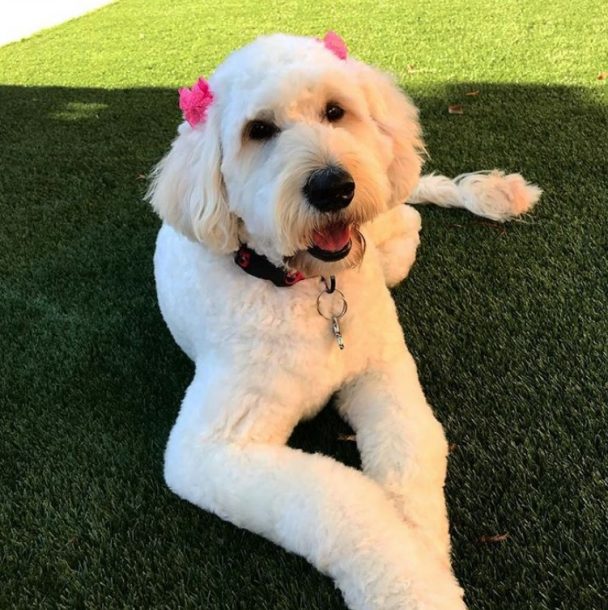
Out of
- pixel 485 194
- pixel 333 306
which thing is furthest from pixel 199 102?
pixel 485 194

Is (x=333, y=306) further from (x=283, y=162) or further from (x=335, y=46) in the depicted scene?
(x=335, y=46)

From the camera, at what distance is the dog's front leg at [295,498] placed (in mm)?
1528

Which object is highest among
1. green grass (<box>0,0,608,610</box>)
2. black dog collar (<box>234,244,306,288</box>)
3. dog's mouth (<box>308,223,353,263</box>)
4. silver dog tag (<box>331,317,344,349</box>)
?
dog's mouth (<box>308,223,353,263</box>)

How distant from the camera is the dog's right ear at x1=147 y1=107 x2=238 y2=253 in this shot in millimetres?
1788

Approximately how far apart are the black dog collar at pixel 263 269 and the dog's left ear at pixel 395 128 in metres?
0.38

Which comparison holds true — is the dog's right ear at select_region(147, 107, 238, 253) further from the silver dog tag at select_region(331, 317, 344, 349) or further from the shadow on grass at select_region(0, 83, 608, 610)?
the shadow on grass at select_region(0, 83, 608, 610)

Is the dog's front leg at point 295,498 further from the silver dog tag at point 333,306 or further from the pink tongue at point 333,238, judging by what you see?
the pink tongue at point 333,238

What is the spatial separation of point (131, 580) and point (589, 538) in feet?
3.82

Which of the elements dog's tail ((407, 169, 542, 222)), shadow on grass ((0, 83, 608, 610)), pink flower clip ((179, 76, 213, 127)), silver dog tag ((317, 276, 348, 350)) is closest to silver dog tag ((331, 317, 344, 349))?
silver dog tag ((317, 276, 348, 350))

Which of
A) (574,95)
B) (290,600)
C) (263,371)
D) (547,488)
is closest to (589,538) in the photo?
(547,488)

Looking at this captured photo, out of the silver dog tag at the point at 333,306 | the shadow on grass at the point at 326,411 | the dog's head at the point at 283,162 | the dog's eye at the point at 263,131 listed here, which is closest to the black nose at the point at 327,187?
the dog's head at the point at 283,162

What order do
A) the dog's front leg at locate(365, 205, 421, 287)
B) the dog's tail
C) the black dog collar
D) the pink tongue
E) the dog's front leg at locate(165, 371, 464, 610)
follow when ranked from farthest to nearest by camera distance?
1. the dog's tail
2. the dog's front leg at locate(365, 205, 421, 287)
3. the black dog collar
4. the pink tongue
5. the dog's front leg at locate(165, 371, 464, 610)

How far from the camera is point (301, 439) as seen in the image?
211 centimetres

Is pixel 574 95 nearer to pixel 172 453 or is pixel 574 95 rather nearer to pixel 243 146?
pixel 243 146
